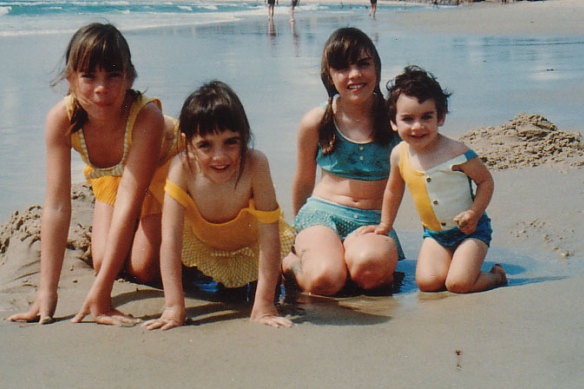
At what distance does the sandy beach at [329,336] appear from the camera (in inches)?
85.2

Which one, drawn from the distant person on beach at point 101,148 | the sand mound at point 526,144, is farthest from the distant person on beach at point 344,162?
the sand mound at point 526,144

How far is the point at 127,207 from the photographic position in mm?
2922

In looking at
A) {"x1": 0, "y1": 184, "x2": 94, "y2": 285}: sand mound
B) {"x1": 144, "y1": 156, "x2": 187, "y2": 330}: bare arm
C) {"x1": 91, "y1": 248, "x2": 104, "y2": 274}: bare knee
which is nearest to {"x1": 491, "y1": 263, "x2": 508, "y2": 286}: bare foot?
{"x1": 144, "y1": 156, "x2": 187, "y2": 330}: bare arm

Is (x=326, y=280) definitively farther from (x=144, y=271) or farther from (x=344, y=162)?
(x=144, y=271)

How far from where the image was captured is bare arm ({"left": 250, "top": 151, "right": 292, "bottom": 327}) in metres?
2.76

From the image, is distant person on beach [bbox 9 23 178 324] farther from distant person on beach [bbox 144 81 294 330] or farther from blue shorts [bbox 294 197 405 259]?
blue shorts [bbox 294 197 405 259]

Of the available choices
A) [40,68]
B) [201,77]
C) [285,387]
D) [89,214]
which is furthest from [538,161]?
[40,68]

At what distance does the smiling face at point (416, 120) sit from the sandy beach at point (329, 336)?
2.40 feet

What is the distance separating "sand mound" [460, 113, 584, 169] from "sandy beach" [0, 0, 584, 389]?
1.23 meters

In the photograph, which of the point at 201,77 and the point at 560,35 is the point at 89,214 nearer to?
the point at 201,77

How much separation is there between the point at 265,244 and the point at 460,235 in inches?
40.0

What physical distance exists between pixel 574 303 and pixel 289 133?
3775 millimetres

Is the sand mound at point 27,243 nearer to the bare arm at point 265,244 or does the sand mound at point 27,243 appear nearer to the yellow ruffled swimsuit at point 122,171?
the yellow ruffled swimsuit at point 122,171

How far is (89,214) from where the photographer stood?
418 cm
